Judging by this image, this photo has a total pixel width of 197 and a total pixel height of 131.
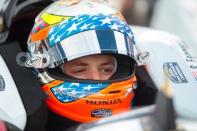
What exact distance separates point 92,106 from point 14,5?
687 mm

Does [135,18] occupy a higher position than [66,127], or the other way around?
[66,127]

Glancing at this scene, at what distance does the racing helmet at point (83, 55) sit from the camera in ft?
6.90

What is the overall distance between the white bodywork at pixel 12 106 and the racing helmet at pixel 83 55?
17cm

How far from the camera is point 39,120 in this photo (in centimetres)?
197

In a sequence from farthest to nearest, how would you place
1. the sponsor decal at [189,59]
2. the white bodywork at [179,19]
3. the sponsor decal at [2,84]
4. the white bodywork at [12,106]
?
the white bodywork at [179,19] < the sponsor decal at [189,59] < the sponsor decal at [2,84] < the white bodywork at [12,106]

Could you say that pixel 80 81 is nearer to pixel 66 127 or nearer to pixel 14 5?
pixel 66 127

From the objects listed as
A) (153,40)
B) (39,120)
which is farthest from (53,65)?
(153,40)

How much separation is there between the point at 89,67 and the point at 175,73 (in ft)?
1.35

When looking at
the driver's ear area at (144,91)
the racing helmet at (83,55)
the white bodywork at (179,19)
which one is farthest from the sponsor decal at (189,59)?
the white bodywork at (179,19)

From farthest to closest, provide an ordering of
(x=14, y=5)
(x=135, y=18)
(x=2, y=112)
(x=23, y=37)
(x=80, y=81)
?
(x=135, y=18)
(x=23, y=37)
(x=14, y=5)
(x=80, y=81)
(x=2, y=112)

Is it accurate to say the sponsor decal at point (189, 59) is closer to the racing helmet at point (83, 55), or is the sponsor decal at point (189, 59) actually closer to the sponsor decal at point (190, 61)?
the sponsor decal at point (190, 61)

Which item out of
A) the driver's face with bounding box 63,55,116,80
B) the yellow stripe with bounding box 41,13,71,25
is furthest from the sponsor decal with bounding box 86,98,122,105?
the yellow stripe with bounding box 41,13,71,25

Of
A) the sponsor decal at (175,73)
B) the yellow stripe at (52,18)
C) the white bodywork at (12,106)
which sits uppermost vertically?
the yellow stripe at (52,18)

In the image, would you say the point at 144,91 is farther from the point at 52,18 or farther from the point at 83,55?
the point at 52,18
